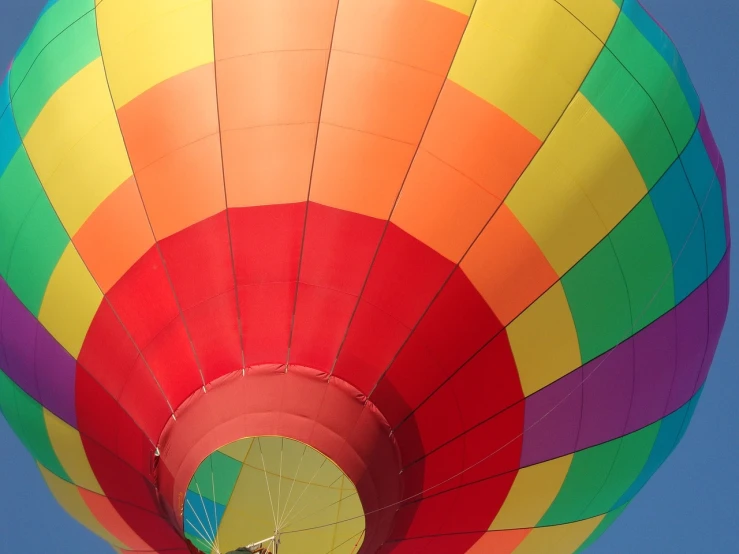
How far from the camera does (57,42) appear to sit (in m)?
7.25

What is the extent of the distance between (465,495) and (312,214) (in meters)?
1.99

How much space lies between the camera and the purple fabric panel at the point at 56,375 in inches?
272

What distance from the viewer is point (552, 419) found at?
689 centimetres

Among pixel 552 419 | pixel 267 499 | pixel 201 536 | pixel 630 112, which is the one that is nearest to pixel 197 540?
pixel 201 536

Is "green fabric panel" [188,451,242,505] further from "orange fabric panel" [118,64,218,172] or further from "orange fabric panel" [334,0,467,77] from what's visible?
"orange fabric panel" [334,0,467,77]

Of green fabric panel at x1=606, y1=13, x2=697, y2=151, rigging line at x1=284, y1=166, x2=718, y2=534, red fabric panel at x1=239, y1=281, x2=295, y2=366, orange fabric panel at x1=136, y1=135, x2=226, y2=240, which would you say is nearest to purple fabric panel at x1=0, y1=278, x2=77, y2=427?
orange fabric panel at x1=136, y1=135, x2=226, y2=240

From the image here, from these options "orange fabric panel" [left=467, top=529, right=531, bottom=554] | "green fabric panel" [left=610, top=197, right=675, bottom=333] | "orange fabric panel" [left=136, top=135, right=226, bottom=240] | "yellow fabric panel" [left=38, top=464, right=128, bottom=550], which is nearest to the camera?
"orange fabric panel" [left=136, top=135, right=226, bottom=240]

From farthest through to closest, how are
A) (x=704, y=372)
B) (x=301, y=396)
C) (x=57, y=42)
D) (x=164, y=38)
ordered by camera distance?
(x=704, y=372)
(x=57, y=42)
(x=164, y=38)
(x=301, y=396)

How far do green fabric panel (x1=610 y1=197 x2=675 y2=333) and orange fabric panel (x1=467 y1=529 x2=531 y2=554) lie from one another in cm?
163

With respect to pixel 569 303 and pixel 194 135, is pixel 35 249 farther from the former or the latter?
pixel 569 303

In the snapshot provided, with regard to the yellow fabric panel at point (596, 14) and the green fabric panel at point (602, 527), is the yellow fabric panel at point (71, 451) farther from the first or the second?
the yellow fabric panel at point (596, 14)

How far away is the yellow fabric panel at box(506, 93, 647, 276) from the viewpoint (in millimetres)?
6555

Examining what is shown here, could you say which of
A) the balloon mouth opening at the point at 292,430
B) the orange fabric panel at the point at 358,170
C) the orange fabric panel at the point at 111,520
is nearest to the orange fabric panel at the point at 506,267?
the orange fabric panel at the point at 358,170

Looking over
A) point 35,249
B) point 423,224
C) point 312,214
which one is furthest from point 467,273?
point 35,249
